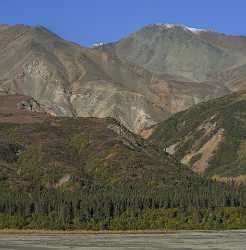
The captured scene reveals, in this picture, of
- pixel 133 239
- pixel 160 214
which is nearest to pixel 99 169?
pixel 160 214

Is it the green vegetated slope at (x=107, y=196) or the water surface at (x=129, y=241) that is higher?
the green vegetated slope at (x=107, y=196)

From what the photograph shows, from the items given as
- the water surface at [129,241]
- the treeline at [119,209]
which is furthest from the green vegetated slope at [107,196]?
the water surface at [129,241]

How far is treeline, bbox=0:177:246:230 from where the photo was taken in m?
142

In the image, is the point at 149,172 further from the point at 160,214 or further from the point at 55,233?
the point at 55,233

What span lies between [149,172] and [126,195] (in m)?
32.9

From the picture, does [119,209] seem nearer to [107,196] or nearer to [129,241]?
[107,196]

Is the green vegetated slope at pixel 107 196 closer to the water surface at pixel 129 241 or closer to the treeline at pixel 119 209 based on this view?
the treeline at pixel 119 209

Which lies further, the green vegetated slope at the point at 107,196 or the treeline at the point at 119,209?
the green vegetated slope at the point at 107,196

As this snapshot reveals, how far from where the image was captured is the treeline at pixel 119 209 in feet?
465

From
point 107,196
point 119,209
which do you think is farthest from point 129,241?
point 107,196

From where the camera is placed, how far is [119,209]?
14975 centimetres

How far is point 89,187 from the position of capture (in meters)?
176

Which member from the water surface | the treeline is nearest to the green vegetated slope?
the treeline

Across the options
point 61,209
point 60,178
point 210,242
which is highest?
point 60,178
